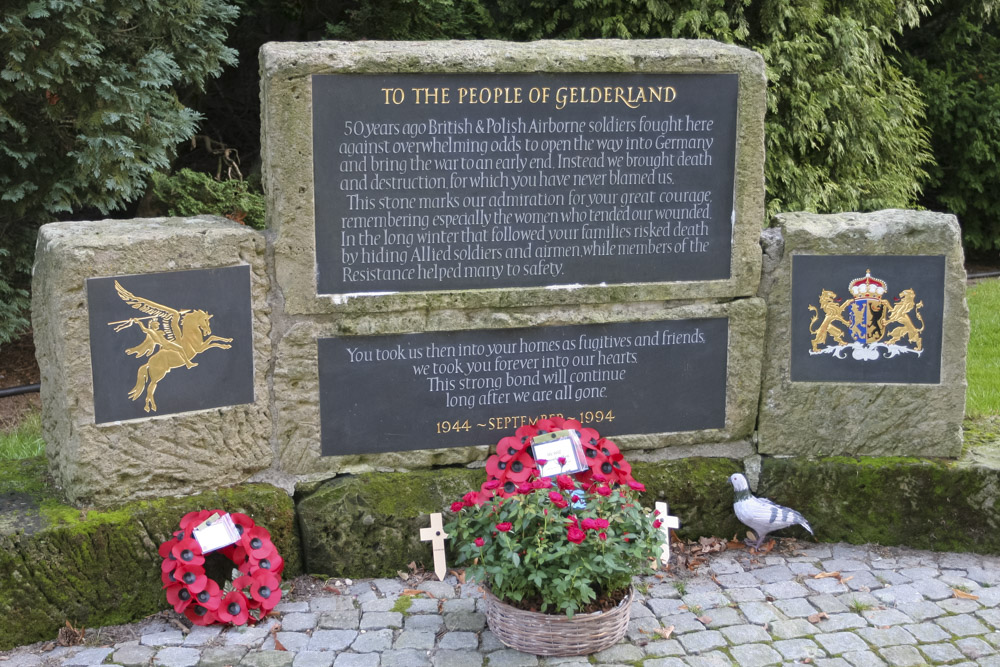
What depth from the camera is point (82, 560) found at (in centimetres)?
385

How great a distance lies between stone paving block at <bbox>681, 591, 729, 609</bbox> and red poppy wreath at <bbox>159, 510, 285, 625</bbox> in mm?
1636

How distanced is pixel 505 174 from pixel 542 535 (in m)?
1.54

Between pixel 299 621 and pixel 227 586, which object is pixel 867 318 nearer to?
pixel 299 621

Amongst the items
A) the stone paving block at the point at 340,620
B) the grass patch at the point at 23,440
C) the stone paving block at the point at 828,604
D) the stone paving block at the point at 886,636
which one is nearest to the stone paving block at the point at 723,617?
the stone paving block at the point at 828,604

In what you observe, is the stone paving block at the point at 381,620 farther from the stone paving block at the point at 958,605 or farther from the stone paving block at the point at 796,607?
the stone paving block at the point at 958,605

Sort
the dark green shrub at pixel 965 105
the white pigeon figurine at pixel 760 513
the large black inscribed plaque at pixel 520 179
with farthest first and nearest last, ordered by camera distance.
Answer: the dark green shrub at pixel 965 105 < the white pigeon figurine at pixel 760 513 < the large black inscribed plaque at pixel 520 179

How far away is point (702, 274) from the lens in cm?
452

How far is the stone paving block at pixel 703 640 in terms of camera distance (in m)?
3.75

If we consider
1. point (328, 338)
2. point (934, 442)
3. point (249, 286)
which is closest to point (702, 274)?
point (934, 442)

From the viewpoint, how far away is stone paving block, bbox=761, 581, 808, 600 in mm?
4154

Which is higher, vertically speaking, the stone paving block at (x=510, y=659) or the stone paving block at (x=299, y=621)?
the stone paving block at (x=299, y=621)

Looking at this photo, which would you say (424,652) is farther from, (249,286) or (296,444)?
(249,286)

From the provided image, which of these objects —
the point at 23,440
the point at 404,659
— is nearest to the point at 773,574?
the point at 404,659

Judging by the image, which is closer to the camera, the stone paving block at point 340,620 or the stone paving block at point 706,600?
the stone paving block at point 340,620
